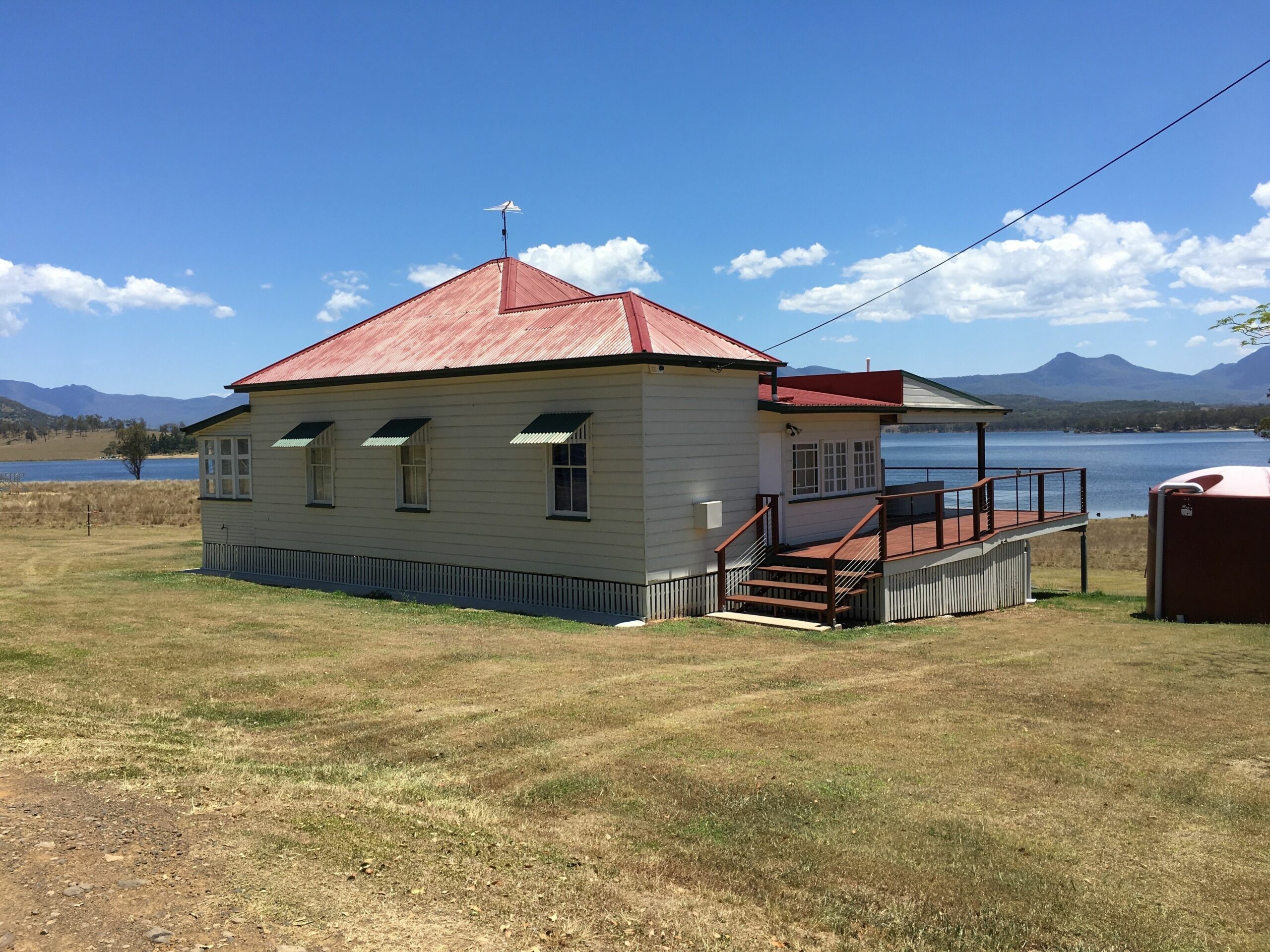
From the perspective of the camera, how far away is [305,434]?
19734 mm

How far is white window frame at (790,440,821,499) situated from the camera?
17953mm

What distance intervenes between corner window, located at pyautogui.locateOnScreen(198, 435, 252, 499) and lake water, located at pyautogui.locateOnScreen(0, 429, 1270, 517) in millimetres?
29314

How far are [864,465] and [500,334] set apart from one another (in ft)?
25.9

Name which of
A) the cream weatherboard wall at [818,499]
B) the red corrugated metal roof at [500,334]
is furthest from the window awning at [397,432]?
the cream weatherboard wall at [818,499]

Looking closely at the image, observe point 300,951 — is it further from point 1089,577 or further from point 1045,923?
point 1089,577

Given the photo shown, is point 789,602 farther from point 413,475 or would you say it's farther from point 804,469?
point 413,475

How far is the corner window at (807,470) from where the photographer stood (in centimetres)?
1817

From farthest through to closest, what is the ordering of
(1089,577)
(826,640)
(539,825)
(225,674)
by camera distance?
(1089,577) → (826,640) → (225,674) → (539,825)

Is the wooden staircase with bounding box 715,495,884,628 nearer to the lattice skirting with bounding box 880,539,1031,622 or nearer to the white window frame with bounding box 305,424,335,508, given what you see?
the lattice skirting with bounding box 880,539,1031,622

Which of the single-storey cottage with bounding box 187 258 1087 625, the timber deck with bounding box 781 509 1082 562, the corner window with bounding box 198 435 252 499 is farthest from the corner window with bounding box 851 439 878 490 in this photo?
the corner window with bounding box 198 435 252 499

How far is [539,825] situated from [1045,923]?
2941mm

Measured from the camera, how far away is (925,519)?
2106cm

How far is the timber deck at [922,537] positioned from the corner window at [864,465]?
1.04m

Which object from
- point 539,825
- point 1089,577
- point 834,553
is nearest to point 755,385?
point 834,553
